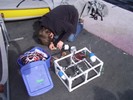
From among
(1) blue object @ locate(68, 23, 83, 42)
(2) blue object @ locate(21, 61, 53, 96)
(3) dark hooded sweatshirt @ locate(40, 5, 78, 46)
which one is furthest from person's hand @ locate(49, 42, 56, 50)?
(2) blue object @ locate(21, 61, 53, 96)

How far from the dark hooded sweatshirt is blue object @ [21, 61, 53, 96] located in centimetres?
53

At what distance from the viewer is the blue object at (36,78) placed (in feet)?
4.63

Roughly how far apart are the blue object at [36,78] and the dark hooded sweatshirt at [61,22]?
1.73 feet

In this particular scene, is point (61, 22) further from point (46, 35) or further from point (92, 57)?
point (92, 57)

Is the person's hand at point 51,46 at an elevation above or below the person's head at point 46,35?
below

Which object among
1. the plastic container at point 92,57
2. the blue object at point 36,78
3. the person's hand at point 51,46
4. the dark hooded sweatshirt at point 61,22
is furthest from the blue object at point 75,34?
the blue object at point 36,78

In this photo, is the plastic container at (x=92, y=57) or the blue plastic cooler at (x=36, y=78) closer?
Answer: the blue plastic cooler at (x=36, y=78)

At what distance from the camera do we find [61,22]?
73.5 inches

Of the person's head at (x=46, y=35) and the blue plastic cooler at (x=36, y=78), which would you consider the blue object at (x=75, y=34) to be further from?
the blue plastic cooler at (x=36, y=78)

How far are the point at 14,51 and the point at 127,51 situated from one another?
142cm

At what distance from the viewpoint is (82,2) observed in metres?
2.46

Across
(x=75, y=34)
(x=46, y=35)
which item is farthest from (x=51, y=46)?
(x=75, y=34)

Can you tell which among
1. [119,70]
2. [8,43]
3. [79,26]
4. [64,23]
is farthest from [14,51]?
[119,70]

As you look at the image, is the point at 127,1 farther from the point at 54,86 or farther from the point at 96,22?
the point at 54,86
